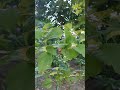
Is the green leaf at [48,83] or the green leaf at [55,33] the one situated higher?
the green leaf at [55,33]

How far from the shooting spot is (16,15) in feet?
2.75

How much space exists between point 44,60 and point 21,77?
4.4 inches

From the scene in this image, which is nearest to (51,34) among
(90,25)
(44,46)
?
(44,46)

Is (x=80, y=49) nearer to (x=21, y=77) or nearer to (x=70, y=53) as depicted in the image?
(x=70, y=53)

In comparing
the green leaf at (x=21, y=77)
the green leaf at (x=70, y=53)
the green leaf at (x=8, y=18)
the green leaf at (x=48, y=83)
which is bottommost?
the green leaf at (x=48, y=83)

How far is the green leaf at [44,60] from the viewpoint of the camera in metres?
0.84

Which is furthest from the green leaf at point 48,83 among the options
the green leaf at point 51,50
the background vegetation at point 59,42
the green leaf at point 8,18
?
the green leaf at point 8,18

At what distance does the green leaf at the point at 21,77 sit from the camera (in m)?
0.83

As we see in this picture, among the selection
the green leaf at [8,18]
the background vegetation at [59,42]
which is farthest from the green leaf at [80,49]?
A: the green leaf at [8,18]

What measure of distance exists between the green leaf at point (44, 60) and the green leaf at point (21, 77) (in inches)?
1.4

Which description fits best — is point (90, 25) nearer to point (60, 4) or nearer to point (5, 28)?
point (60, 4)

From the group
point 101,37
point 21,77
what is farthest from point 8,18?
point 101,37

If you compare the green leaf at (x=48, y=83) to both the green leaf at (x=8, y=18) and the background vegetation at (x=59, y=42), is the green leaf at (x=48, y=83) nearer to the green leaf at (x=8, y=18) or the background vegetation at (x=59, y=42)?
the background vegetation at (x=59, y=42)

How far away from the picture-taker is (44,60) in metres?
0.86
